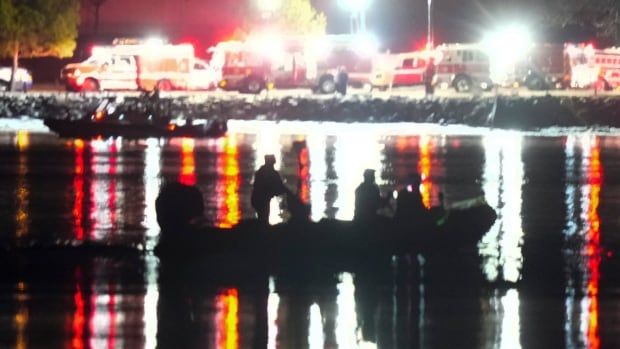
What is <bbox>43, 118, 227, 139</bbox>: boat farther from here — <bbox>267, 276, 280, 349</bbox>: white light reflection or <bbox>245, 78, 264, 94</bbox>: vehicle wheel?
<bbox>267, 276, 280, 349</bbox>: white light reflection

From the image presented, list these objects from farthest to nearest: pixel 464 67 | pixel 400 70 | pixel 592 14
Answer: pixel 592 14 < pixel 400 70 < pixel 464 67

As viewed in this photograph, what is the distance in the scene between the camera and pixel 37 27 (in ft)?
214

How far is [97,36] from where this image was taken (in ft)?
272

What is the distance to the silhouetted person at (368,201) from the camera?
21.2m

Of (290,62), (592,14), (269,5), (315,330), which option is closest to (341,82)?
(290,62)

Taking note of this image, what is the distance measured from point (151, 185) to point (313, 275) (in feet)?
44.7

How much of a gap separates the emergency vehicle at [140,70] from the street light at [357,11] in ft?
32.0

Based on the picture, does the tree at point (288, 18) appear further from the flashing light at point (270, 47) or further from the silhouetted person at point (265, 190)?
the silhouetted person at point (265, 190)

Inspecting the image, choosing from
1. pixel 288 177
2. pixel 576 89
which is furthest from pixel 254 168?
pixel 576 89

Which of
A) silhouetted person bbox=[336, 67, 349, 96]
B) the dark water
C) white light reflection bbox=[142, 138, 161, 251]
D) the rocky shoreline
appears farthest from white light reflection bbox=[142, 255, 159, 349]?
silhouetted person bbox=[336, 67, 349, 96]

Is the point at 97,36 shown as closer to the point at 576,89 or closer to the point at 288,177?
the point at 576,89

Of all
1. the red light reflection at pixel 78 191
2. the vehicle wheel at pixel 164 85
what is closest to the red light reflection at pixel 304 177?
the red light reflection at pixel 78 191

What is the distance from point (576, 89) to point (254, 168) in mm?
29431

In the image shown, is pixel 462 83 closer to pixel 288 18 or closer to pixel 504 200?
pixel 288 18
